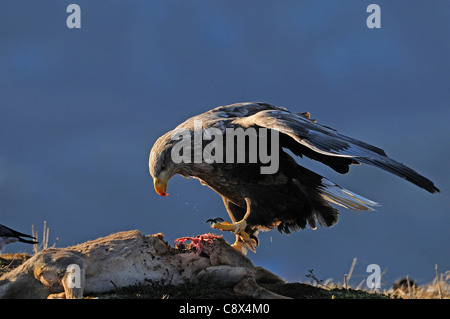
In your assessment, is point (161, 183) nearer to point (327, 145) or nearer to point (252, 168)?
→ point (252, 168)

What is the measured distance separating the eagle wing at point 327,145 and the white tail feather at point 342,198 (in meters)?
0.29

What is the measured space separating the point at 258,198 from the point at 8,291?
9.57 ft

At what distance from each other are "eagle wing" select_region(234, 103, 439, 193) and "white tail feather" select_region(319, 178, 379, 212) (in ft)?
0.97

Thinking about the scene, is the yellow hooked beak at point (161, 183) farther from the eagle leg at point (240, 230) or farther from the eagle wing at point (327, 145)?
the eagle wing at point (327, 145)

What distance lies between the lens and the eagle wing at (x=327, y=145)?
5062 millimetres

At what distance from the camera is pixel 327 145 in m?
5.45

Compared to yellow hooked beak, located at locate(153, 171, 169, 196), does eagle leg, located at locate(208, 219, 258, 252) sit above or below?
below

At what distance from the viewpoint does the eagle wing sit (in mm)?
5062

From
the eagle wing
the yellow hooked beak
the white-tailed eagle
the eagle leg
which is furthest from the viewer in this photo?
the yellow hooked beak

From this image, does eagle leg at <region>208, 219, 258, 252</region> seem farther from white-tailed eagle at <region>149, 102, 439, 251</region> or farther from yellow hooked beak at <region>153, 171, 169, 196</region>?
yellow hooked beak at <region>153, 171, 169, 196</region>

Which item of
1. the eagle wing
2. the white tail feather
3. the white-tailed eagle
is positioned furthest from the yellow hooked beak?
the white tail feather

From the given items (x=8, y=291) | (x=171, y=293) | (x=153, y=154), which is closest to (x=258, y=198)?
(x=153, y=154)

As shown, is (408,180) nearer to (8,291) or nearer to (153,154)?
(153,154)

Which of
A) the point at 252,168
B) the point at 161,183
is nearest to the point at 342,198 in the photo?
the point at 252,168
